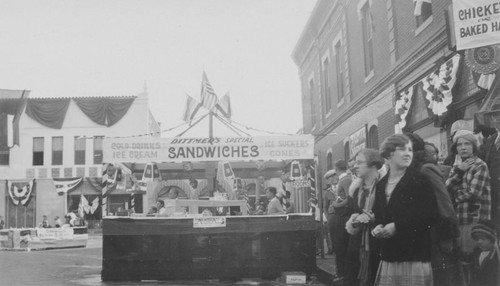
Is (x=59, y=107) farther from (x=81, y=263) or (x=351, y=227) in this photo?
(x=351, y=227)

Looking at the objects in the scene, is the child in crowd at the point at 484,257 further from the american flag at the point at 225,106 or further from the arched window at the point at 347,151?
the arched window at the point at 347,151

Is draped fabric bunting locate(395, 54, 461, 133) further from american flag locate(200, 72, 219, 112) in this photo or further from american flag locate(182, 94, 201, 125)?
american flag locate(182, 94, 201, 125)

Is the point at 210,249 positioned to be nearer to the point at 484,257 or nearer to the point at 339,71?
the point at 484,257

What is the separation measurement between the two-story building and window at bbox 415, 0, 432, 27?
2490cm

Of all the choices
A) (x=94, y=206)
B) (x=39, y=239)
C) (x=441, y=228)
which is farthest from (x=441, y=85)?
Answer: (x=94, y=206)

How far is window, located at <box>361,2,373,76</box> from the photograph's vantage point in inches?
642

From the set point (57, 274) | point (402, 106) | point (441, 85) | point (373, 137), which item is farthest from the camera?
point (373, 137)

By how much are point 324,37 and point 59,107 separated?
2046 centimetres

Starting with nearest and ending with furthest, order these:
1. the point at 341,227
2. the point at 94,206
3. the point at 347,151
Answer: the point at 341,227
the point at 347,151
the point at 94,206

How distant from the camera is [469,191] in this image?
5.34 meters

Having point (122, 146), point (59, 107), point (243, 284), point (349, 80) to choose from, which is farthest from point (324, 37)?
point (59, 107)

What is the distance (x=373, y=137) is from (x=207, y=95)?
5.54 m

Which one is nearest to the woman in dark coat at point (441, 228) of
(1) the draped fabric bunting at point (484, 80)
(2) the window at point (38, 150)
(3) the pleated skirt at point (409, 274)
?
(3) the pleated skirt at point (409, 274)

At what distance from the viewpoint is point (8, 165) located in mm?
35406
